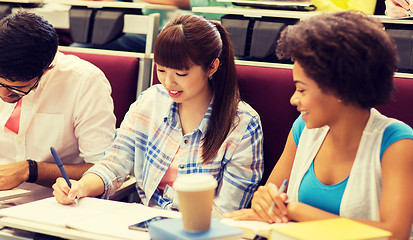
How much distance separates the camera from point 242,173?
167 centimetres

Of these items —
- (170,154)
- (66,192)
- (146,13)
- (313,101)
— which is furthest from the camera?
(146,13)

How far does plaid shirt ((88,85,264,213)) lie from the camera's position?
166 cm

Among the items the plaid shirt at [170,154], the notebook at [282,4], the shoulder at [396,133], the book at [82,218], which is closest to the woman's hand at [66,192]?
the book at [82,218]

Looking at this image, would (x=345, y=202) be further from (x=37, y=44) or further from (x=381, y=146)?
(x=37, y=44)

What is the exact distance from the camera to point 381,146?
1.30 metres

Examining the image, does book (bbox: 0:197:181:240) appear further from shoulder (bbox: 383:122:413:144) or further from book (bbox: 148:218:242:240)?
shoulder (bbox: 383:122:413:144)

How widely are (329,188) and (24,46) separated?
102 cm

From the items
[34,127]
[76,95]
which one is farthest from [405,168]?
[34,127]

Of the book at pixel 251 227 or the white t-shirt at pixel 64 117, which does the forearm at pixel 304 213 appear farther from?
the white t-shirt at pixel 64 117

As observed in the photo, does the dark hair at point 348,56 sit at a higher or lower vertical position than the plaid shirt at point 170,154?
higher

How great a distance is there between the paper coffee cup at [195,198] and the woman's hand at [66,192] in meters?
0.53

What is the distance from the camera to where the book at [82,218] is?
1196 millimetres

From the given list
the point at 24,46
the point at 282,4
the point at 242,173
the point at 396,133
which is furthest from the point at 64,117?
the point at 396,133

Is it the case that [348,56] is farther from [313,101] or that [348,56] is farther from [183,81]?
[183,81]
